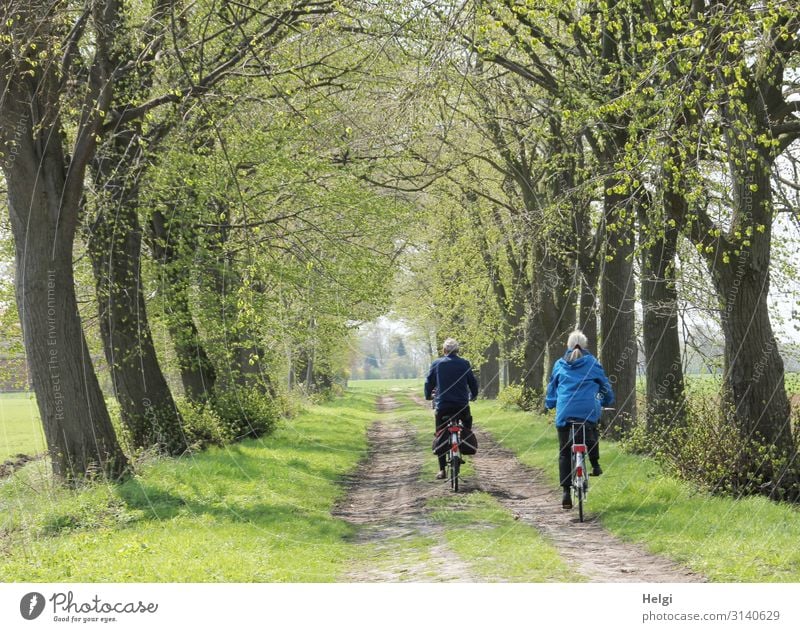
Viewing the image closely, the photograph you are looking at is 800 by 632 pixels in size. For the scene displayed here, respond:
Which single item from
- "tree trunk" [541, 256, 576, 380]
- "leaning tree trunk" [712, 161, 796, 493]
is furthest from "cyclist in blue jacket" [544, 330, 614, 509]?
"tree trunk" [541, 256, 576, 380]

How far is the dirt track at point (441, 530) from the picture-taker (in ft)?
30.2

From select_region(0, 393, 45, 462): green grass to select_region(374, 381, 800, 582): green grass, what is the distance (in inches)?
418

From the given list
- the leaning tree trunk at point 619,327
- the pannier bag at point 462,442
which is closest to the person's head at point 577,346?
the pannier bag at point 462,442

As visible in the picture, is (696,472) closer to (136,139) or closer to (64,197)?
(64,197)

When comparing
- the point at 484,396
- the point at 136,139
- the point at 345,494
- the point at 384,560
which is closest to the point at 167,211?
the point at 136,139

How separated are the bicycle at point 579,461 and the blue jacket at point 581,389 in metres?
0.13

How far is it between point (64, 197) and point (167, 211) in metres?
4.44

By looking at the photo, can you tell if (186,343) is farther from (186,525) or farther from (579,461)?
(579,461)

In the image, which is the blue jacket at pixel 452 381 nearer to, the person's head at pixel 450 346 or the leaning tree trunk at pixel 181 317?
the person's head at pixel 450 346

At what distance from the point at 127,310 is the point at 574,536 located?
35.0 ft

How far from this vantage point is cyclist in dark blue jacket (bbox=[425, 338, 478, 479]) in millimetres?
15078

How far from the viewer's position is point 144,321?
18.8 meters

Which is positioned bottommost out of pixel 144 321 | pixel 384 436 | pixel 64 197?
pixel 384 436

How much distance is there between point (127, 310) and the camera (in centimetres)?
1872
